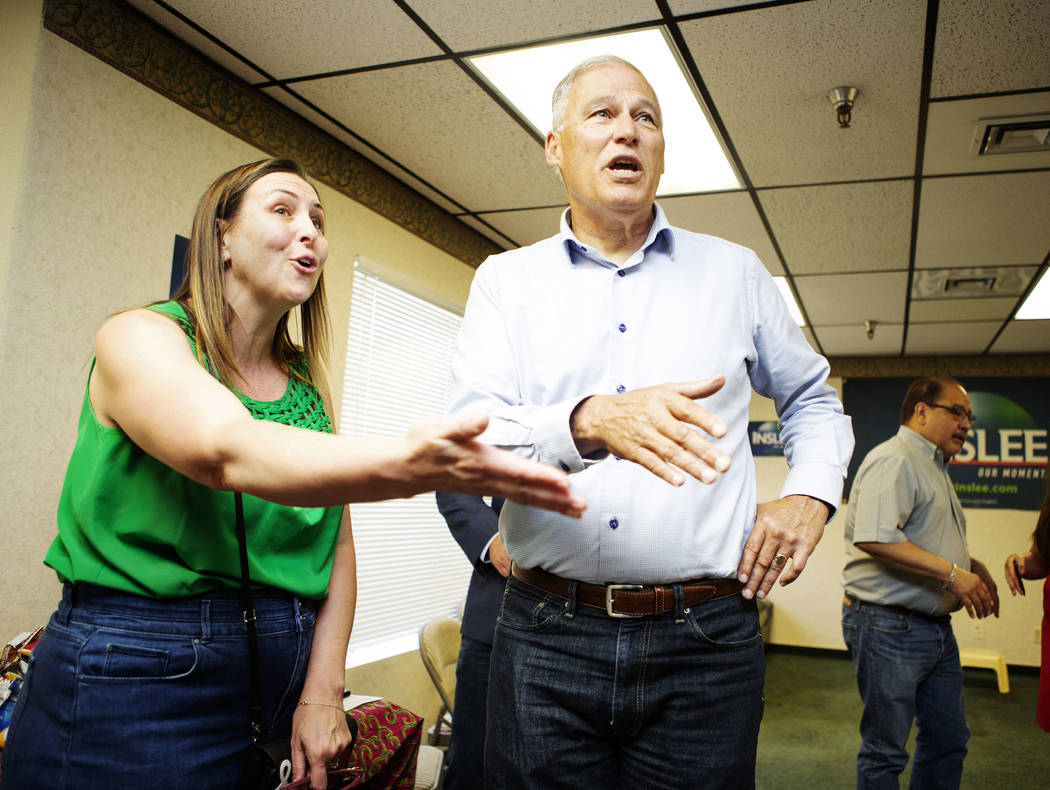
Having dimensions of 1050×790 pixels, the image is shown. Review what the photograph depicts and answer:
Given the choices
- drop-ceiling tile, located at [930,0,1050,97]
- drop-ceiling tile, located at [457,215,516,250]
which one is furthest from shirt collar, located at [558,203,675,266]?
drop-ceiling tile, located at [457,215,516,250]

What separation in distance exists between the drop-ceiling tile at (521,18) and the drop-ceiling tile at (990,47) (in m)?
0.93

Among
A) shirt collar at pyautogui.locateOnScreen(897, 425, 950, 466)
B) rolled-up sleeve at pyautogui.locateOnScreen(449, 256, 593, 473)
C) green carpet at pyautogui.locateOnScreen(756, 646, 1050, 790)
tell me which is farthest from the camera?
green carpet at pyautogui.locateOnScreen(756, 646, 1050, 790)

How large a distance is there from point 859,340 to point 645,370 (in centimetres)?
656

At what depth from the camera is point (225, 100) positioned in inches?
112

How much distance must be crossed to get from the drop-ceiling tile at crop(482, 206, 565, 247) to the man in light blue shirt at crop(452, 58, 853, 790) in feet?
9.71

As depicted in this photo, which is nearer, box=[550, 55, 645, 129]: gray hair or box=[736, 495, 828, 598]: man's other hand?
box=[736, 495, 828, 598]: man's other hand

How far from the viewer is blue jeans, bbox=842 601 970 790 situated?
9.10 ft

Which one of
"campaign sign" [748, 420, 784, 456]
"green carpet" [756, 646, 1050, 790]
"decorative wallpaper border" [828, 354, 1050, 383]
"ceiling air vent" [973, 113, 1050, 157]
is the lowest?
"green carpet" [756, 646, 1050, 790]

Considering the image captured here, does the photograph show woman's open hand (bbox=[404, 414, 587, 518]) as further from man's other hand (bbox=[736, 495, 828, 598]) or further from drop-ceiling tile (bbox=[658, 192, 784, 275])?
drop-ceiling tile (bbox=[658, 192, 784, 275])

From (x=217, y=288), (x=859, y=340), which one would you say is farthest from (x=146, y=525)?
(x=859, y=340)

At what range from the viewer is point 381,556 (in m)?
3.78

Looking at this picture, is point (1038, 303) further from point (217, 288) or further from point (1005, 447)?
point (217, 288)

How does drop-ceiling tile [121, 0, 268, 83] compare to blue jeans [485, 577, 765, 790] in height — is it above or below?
above

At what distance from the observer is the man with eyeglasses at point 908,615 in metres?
2.79
